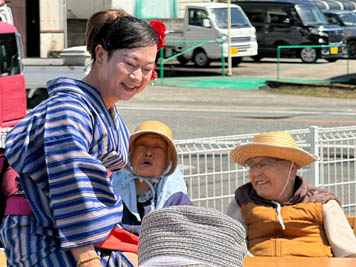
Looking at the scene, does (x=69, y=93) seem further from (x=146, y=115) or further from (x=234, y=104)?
(x=234, y=104)

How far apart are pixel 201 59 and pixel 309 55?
4.06 metres

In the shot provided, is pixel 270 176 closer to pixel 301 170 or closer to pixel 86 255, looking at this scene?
pixel 301 170

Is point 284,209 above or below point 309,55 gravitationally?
below

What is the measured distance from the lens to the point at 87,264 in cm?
256

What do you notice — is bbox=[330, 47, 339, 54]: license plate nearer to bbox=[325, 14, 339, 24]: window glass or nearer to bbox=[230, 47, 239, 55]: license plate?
bbox=[230, 47, 239, 55]: license plate

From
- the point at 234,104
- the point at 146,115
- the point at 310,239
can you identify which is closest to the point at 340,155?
the point at 310,239

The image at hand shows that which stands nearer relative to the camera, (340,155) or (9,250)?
(9,250)

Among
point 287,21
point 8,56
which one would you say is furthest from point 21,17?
point 8,56

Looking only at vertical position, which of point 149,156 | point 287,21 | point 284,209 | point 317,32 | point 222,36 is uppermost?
point 287,21

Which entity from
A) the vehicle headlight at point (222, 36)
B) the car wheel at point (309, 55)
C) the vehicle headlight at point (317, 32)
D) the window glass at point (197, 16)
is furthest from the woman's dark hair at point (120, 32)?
the vehicle headlight at point (317, 32)

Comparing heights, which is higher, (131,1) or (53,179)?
Answer: (131,1)

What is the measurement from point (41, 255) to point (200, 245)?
31.3 inches

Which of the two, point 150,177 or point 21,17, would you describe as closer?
point 150,177

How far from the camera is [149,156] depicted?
186 inches
